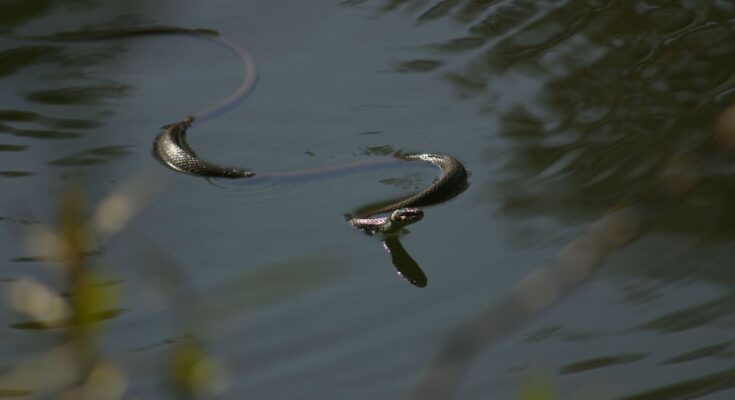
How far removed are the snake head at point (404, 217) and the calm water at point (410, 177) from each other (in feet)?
0.28

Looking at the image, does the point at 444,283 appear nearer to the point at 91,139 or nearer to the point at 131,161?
the point at 131,161

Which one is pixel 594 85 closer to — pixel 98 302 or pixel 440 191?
pixel 440 191

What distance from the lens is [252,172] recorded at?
5461 millimetres

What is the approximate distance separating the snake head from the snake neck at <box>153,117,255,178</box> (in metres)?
0.90

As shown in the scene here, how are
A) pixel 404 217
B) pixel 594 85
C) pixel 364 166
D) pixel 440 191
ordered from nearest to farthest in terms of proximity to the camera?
pixel 404 217 → pixel 440 191 → pixel 364 166 → pixel 594 85

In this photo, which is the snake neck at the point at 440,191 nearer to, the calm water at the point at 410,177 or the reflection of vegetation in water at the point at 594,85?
the calm water at the point at 410,177

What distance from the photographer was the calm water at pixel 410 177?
3.66 metres

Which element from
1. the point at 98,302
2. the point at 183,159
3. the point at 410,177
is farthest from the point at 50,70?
the point at 98,302

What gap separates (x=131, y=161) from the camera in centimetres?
553

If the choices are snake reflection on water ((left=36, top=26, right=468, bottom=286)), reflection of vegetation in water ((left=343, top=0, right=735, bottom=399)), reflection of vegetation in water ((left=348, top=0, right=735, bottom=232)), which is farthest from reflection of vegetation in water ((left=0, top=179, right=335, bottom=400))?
reflection of vegetation in water ((left=348, top=0, right=735, bottom=232))

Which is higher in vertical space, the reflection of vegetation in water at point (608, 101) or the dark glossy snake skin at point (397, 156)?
the reflection of vegetation in water at point (608, 101)

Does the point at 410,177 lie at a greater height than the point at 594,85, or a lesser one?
lesser

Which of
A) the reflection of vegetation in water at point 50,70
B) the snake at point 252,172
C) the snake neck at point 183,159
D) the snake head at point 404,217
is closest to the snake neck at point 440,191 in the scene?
the snake at point 252,172

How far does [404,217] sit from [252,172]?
3.11ft
